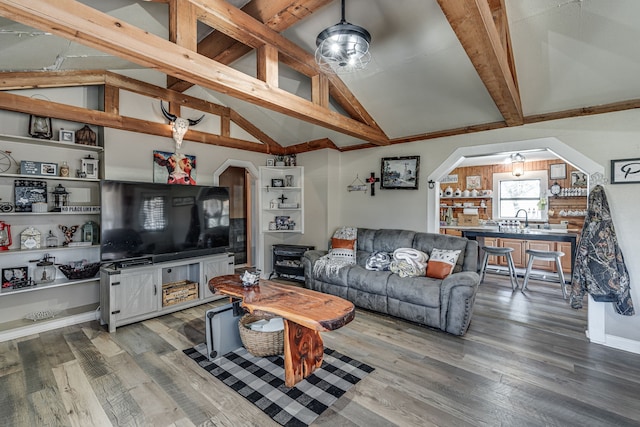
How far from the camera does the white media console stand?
10.4ft

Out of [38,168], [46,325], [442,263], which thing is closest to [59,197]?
[38,168]

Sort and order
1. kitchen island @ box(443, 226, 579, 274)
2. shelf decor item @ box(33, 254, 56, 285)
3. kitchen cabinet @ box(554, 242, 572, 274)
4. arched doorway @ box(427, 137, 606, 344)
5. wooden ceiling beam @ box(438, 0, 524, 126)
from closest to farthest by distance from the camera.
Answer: wooden ceiling beam @ box(438, 0, 524, 126)
arched doorway @ box(427, 137, 606, 344)
shelf decor item @ box(33, 254, 56, 285)
kitchen island @ box(443, 226, 579, 274)
kitchen cabinet @ box(554, 242, 572, 274)

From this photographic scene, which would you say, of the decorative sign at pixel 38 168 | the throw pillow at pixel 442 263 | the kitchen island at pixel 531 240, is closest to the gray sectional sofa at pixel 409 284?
the throw pillow at pixel 442 263

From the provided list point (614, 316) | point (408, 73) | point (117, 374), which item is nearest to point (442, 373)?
point (614, 316)

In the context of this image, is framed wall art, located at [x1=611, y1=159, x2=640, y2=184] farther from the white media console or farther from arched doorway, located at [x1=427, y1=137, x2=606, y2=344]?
the white media console

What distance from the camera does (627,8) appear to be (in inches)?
81.8

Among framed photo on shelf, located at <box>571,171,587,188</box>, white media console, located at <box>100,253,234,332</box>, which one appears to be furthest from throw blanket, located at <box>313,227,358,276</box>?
framed photo on shelf, located at <box>571,171,587,188</box>

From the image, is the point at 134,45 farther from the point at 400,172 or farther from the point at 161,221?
the point at 400,172

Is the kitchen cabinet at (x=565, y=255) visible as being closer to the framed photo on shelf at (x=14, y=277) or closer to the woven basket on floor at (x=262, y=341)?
the woven basket on floor at (x=262, y=341)

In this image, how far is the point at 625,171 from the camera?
2785mm

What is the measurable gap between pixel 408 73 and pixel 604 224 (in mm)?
2420

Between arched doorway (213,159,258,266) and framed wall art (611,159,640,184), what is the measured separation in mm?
5231

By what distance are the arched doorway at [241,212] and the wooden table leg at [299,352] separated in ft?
12.5

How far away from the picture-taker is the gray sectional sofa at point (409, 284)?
3006 millimetres
